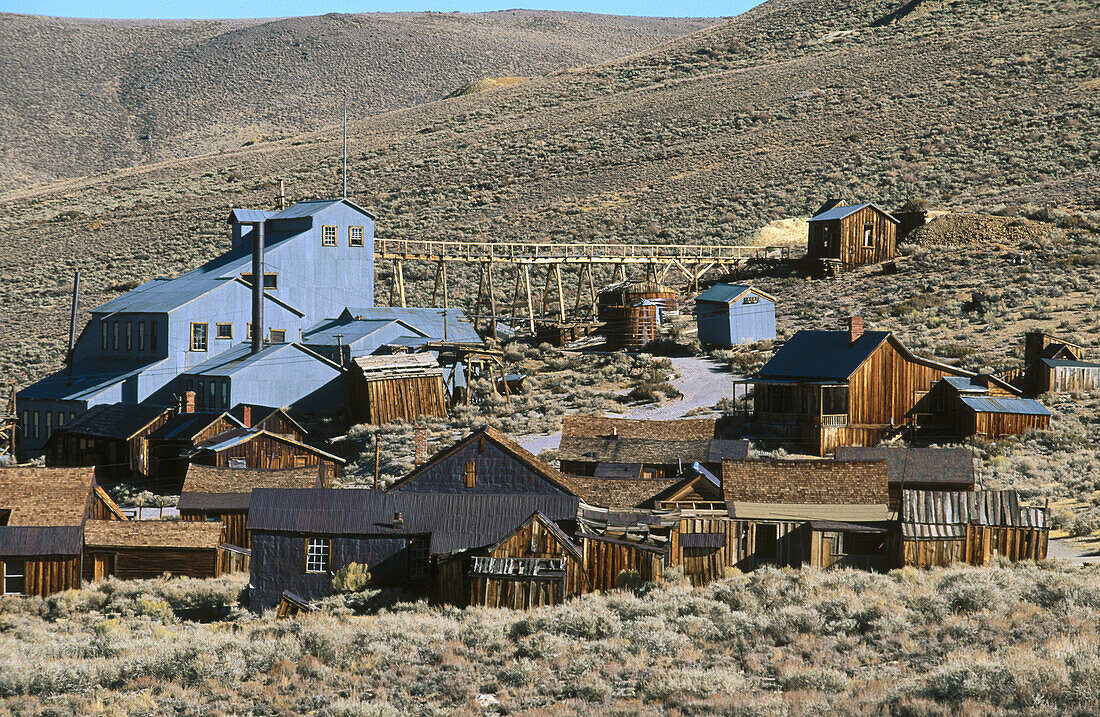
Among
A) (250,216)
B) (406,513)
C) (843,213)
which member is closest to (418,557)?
(406,513)

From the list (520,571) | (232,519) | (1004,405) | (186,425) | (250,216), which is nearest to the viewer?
(520,571)

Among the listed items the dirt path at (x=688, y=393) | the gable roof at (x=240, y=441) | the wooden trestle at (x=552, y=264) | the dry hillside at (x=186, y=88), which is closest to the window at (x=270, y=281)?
the wooden trestle at (x=552, y=264)

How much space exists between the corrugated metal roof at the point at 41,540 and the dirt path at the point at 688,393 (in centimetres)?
1479

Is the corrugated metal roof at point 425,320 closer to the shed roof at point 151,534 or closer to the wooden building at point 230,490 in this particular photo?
the wooden building at point 230,490

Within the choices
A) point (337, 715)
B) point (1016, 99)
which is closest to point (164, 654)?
point (337, 715)

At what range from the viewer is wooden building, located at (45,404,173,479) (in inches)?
1646

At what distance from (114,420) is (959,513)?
2988cm

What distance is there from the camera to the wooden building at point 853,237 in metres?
64.1

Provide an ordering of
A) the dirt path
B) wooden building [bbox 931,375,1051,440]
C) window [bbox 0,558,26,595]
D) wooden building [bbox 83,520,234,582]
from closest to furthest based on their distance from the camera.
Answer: window [bbox 0,558,26,595] < wooden building [bbox 83,520,234,582] < wooden building [bbox 931,375,1051,440] < the dirt path

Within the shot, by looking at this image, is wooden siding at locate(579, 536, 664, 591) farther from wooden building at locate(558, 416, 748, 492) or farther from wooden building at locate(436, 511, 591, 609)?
wooden building at locate(558, 416, 748, 492)

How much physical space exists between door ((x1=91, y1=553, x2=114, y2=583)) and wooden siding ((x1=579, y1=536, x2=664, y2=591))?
41.2ft

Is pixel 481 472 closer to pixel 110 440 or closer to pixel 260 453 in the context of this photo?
pixel 260 453

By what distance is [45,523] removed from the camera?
101 feet

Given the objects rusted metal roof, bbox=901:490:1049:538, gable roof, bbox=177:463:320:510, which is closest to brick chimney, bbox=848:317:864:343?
rusted metal roof, bbox=901:490:1049:538
